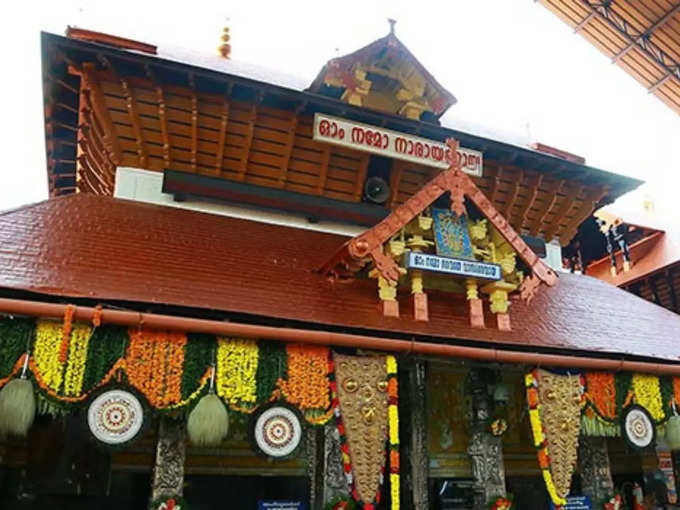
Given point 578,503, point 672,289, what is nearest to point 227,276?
point 578,503

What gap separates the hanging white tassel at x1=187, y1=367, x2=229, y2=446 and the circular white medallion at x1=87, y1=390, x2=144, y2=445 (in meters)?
0.47

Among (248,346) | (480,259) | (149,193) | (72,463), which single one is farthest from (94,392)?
(480,259)

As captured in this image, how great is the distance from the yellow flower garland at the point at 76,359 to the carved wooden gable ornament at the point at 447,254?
298 cm

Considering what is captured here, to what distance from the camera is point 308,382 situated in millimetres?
6398

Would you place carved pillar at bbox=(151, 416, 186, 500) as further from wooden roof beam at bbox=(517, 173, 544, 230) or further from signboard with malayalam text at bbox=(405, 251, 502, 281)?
wooden roof beam at bbox=(517, 173, 544, 230)

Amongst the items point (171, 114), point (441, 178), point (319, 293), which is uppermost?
point (171, 114)

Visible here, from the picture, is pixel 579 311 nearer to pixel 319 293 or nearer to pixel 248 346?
pixel 319 293

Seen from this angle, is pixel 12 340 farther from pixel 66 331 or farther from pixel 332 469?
pixel 332 469

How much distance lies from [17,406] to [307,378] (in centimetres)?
266

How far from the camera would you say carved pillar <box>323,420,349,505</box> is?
6.95m

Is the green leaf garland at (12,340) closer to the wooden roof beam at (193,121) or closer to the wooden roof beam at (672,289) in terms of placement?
the wooden roof beam at (193,121)

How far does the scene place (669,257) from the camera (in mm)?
17219

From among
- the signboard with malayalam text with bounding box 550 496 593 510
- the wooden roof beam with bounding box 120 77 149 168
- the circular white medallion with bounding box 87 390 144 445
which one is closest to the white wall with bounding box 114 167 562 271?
the wooden roof beam with bounding box 120 77 149 168

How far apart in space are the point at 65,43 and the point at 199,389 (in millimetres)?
5245
